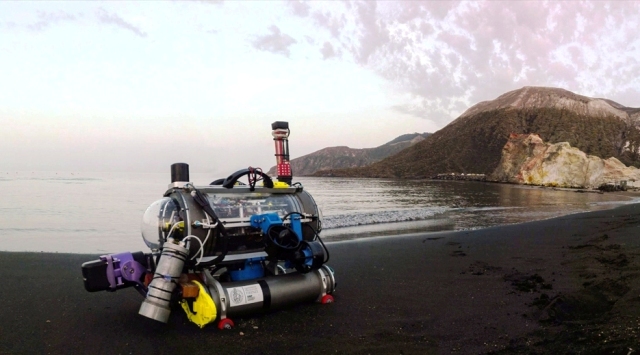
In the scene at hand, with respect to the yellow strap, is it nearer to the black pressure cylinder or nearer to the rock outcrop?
the black pressure cylinder

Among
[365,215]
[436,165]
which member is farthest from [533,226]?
[436,165]

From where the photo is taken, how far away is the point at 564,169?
6219 centimetres

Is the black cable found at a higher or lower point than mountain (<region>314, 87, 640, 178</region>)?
lower

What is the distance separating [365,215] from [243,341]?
16.9 m

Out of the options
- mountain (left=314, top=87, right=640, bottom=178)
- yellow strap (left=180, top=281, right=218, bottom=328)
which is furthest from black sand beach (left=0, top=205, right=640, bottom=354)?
mountain (left=314, top=87, right=640, bottom=178)

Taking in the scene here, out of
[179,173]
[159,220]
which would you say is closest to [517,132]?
[179,173]

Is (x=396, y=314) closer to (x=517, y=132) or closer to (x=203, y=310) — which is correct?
(x=203, y=310)

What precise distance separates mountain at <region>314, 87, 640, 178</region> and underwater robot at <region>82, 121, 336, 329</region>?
105m

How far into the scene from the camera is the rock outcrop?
58.7 meters

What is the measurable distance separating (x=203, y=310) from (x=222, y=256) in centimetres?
67

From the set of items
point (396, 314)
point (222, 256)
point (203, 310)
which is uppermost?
point (222, 256)

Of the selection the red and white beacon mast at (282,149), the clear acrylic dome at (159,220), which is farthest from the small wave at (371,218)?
the clear acrylic dome at (159,220)

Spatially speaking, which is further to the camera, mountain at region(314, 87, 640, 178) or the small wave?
mountain at region(314, 87, 640, 178)

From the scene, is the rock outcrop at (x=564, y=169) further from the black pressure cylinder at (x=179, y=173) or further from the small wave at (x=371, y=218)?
the black pressure cylinder at (x=179, y=173)
